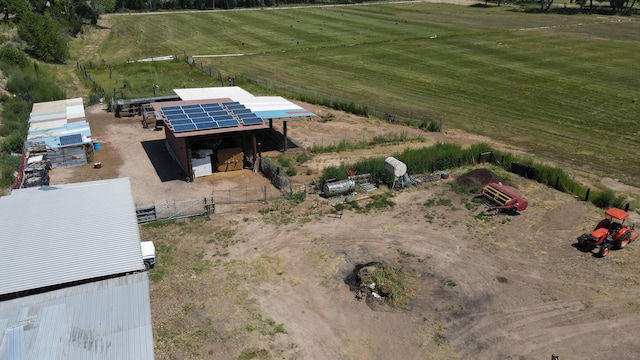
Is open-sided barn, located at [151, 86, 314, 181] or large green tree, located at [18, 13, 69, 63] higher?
large green tree, located at [18, 13, 69, 63]

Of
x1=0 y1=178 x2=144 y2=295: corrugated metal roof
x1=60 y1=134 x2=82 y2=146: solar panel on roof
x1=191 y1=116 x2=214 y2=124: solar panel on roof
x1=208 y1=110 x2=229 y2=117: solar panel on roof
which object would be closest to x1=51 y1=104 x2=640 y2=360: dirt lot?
x1=0 y1=178 x2=144 y2=295: corrugated metal roof

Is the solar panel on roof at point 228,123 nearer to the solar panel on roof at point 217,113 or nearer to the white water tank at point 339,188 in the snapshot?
the solar panel on roof at point 217,113

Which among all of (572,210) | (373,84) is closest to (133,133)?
(373,84)

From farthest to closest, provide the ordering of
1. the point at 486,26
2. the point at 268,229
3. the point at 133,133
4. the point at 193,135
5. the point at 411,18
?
the point at 411,18
the point at 486,26
the point at 133,133
the point at 193,135
the point at 268,229

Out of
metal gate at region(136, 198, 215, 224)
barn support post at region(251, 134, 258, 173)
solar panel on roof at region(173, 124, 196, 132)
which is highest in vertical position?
solar panel on roof at region(173, 124, 196, 132)

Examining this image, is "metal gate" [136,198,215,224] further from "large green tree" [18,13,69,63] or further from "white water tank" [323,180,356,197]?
"large green tree" [18,13,69,63]

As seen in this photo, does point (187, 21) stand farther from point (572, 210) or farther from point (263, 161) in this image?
point (572, 210)
